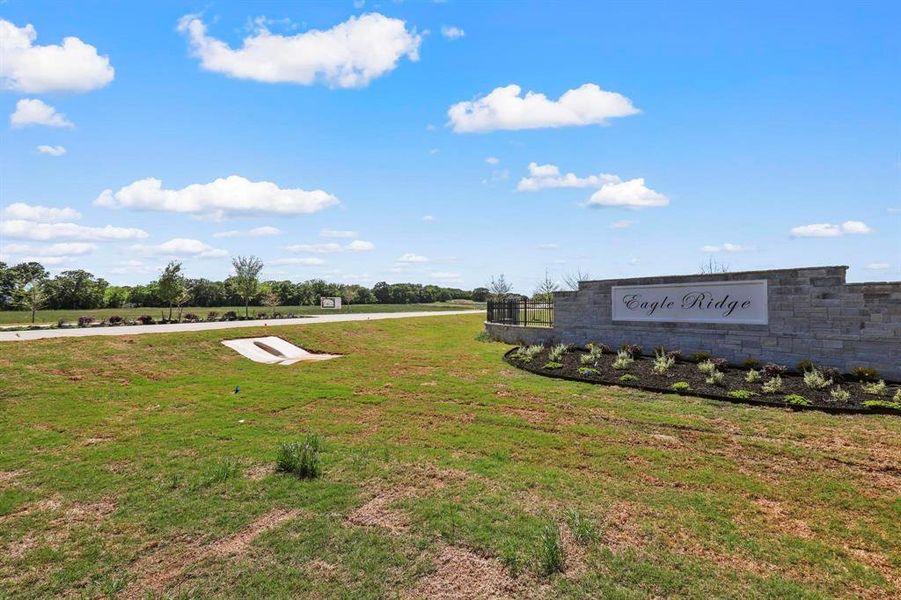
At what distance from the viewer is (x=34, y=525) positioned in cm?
498

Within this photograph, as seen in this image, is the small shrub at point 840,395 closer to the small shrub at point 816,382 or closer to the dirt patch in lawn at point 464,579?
the small shrub at point 816,382

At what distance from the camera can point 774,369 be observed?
11477 mm

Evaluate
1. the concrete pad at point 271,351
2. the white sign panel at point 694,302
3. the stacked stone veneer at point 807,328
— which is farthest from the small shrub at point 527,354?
the concrete pad at point 271,351

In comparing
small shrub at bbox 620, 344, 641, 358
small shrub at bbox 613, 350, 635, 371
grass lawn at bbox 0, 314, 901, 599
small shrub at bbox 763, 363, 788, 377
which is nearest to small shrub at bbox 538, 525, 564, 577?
grass lawn at bbox 0, 314, 901, 599

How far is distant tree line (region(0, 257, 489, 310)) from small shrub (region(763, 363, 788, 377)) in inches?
1303

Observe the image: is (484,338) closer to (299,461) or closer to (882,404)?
(882,404)

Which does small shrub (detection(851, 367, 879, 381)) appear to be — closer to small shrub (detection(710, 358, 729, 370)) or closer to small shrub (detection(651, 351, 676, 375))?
small shrub (detection(710, 358, 729, 370))

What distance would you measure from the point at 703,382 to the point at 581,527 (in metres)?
8.01

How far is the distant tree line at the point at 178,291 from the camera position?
36.4 metres

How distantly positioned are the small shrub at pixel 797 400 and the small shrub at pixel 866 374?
8.05 ft

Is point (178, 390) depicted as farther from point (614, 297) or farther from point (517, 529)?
point (614, 297)

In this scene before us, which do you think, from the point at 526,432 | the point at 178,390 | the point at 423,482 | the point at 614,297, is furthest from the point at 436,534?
the point at 614,297

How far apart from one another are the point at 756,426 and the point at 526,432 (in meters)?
3.81

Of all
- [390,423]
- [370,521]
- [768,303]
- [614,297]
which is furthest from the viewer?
[614,297]
